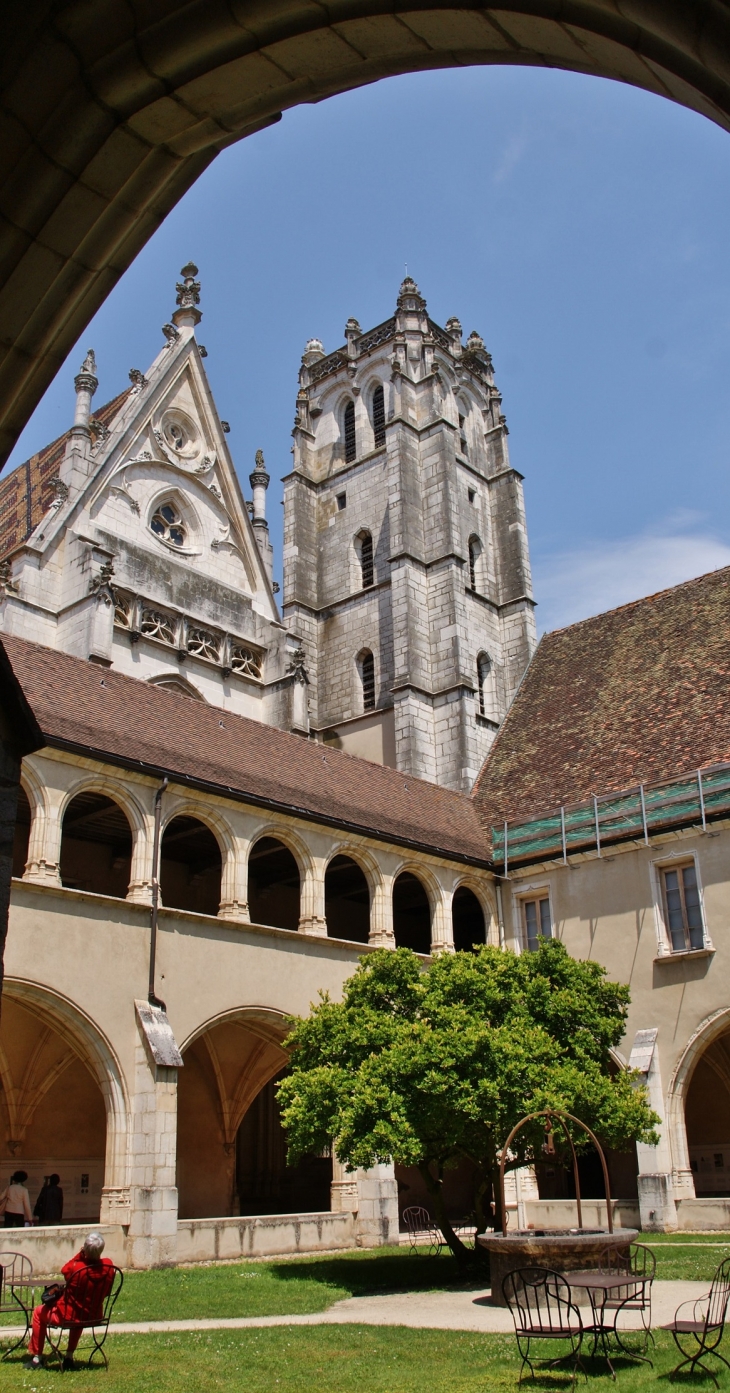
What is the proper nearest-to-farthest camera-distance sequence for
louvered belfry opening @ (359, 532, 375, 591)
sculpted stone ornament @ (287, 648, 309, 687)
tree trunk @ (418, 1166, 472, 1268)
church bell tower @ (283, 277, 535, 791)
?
tree trunk @ (418, 1166, 472, 1268) < sculpted stone ornament @ (287, 648, 309, 687) < church bell tower @ (283, 277, 535, 791) < louvered belfry opening @ (359, 532, 375, 591)

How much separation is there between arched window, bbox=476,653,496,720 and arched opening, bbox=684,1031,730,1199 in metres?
14.0

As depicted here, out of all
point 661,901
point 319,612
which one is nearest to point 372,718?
point 319,612

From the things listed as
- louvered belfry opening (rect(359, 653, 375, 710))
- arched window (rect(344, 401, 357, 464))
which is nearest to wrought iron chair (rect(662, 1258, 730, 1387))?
louvered belfry opening (rect(359, 653, 375, 710))

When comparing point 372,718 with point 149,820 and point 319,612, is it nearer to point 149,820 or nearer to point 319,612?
point 319,612

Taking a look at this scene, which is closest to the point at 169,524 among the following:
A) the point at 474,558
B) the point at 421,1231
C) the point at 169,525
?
the point at 169,525

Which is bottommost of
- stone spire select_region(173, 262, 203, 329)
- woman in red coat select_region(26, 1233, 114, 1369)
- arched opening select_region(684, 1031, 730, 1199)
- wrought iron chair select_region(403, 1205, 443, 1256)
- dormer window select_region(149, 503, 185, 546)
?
wrought iron chair select_region(403, 1205, 443, 1256)

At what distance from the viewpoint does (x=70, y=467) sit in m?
25.1

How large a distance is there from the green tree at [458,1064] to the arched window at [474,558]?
22858 mm

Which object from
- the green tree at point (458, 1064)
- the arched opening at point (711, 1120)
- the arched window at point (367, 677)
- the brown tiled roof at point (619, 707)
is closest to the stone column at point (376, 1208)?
the green tree at point (458, 1064)

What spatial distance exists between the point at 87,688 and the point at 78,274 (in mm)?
14236

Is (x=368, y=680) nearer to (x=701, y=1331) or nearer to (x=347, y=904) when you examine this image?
(x=347, y=904)

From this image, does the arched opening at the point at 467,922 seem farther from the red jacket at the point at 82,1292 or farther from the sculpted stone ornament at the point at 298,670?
the red jacket at the point at 82,1292

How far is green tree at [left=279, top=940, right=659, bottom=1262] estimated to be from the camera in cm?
1242

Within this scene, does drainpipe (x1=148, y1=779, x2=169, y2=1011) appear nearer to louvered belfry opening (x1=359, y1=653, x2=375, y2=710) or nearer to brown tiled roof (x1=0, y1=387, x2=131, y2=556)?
brown tiled roof (x1=0, y1=387, x2=131, y2=556)
